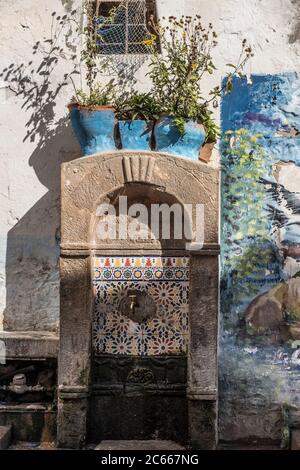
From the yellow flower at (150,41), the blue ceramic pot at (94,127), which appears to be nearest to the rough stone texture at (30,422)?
the blue ceramic pot at (94,127)

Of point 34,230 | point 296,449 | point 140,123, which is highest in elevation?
point 140,123

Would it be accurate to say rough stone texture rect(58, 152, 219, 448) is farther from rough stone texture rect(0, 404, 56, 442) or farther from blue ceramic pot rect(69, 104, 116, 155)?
rough stone texture rect(0, 404, 56, 442)

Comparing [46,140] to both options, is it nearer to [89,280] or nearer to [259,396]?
[89,280]

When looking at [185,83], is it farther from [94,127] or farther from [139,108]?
[94,127]

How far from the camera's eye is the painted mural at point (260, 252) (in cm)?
671

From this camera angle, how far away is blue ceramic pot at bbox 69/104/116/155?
6.21 m

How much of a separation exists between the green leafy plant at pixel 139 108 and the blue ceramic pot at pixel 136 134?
0.18 feet

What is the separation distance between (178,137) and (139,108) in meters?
0.41

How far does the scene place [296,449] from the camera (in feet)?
21.2

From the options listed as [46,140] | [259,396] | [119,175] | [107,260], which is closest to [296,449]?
[259,396]

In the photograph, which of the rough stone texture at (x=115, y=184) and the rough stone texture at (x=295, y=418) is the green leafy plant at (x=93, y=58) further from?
the rough stone texture at (x=295, y=418)

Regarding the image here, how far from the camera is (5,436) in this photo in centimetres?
618

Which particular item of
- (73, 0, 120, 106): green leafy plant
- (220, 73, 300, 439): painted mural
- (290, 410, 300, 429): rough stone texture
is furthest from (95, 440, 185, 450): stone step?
(73, 0, 120, 106): green leafy plant

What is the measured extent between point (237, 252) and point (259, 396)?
1.25 meters
